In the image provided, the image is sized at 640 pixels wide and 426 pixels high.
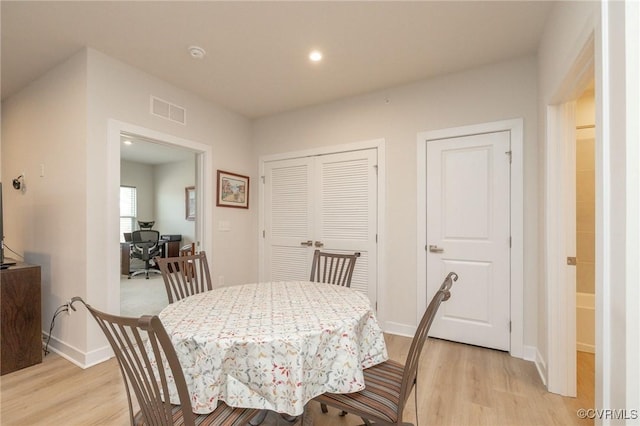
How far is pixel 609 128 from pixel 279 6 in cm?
189

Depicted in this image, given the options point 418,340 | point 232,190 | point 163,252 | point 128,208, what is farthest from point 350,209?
point 128,208

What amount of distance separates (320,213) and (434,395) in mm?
2091

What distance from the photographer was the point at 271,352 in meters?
1.08

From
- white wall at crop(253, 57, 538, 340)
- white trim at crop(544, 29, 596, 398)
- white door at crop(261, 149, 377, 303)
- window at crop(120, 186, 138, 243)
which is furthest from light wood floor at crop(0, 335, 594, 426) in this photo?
window at crop(120, 186, 138, 243)

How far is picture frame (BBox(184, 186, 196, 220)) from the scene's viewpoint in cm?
650

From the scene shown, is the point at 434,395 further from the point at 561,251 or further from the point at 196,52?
the point at 196,52

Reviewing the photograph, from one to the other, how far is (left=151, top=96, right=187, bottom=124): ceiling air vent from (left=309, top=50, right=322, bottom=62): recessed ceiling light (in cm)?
152

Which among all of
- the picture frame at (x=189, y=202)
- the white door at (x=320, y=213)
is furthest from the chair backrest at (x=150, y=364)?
the picture frame at (x=189, y=202)

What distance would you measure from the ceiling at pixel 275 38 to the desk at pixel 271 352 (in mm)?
1916

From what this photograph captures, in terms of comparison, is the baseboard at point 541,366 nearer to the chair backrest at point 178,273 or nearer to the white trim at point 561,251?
the white trim at point 561,251

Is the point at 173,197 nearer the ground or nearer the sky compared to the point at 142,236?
nearer the sky

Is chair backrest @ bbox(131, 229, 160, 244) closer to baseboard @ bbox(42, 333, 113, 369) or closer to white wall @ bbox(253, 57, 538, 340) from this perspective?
baseboard @ bbox(42, 333, 113, 369)

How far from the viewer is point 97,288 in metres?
2.36

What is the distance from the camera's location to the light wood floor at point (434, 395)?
1686 millimetres
